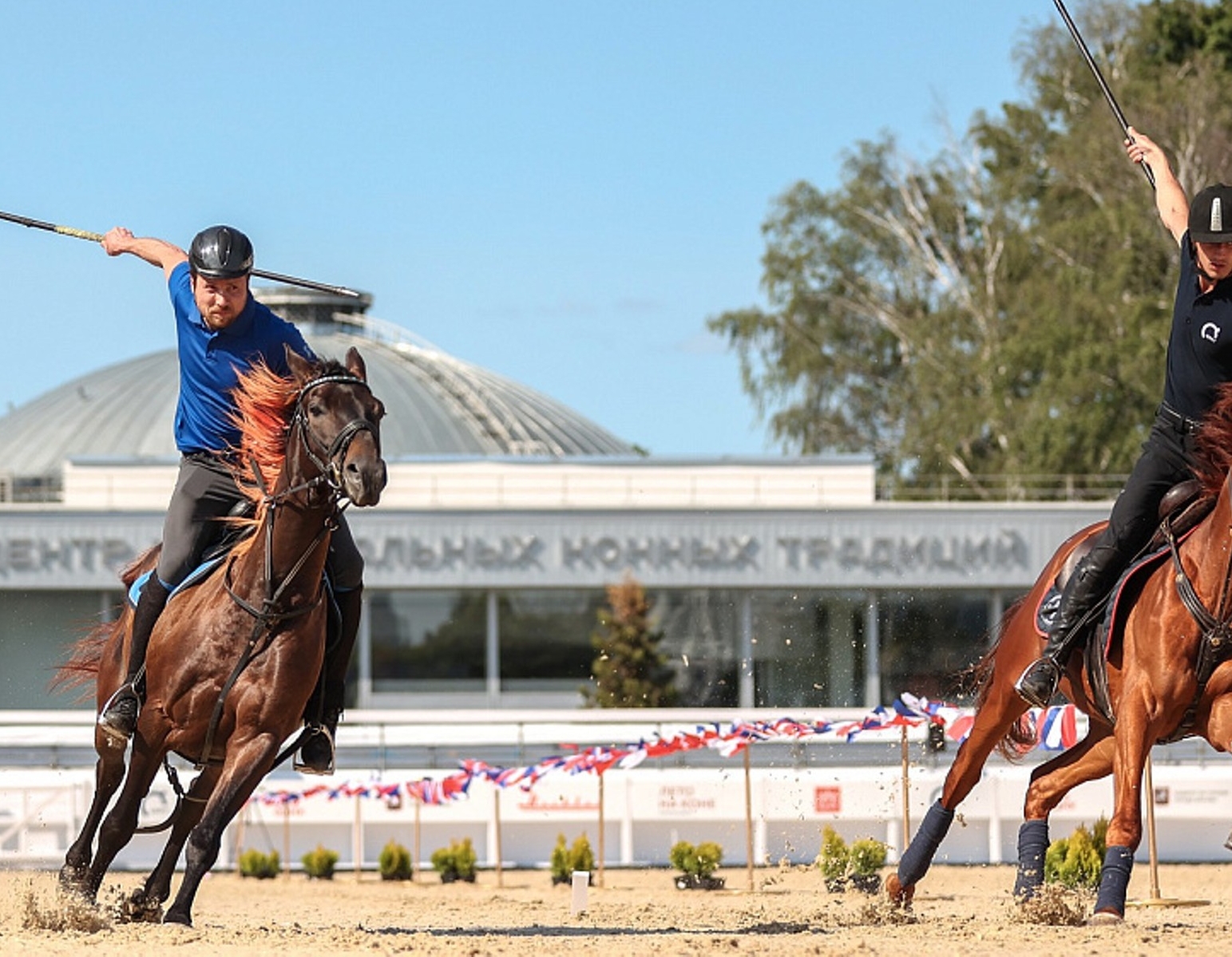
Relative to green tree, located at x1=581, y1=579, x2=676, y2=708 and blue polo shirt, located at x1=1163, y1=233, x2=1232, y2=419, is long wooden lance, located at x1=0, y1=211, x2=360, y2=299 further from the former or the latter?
green tree, located at x1=581, y1=579, x2=676, y2=708

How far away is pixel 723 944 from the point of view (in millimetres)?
8609

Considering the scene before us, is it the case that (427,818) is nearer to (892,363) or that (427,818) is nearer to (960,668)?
(960,668)

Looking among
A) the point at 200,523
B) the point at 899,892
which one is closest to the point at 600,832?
the point at 899,892

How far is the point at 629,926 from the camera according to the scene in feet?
35.5

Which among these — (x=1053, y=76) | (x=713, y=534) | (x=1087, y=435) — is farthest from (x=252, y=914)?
(x=1053, y=76)

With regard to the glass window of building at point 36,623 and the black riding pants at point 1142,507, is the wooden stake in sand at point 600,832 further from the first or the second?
the glass window of building at point 36,623

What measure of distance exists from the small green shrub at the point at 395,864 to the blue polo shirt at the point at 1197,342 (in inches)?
508

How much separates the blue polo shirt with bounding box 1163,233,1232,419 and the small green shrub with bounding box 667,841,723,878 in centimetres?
1028

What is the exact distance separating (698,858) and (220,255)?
10.8 meters

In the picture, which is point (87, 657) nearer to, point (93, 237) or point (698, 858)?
point (93, 237)

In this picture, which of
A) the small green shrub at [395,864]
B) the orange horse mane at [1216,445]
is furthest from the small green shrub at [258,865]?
the orange horse mane at [1216,445]

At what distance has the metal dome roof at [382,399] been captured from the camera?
5841 cm

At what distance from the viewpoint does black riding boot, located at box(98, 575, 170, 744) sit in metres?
9.64

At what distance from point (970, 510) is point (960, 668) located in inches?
1262
